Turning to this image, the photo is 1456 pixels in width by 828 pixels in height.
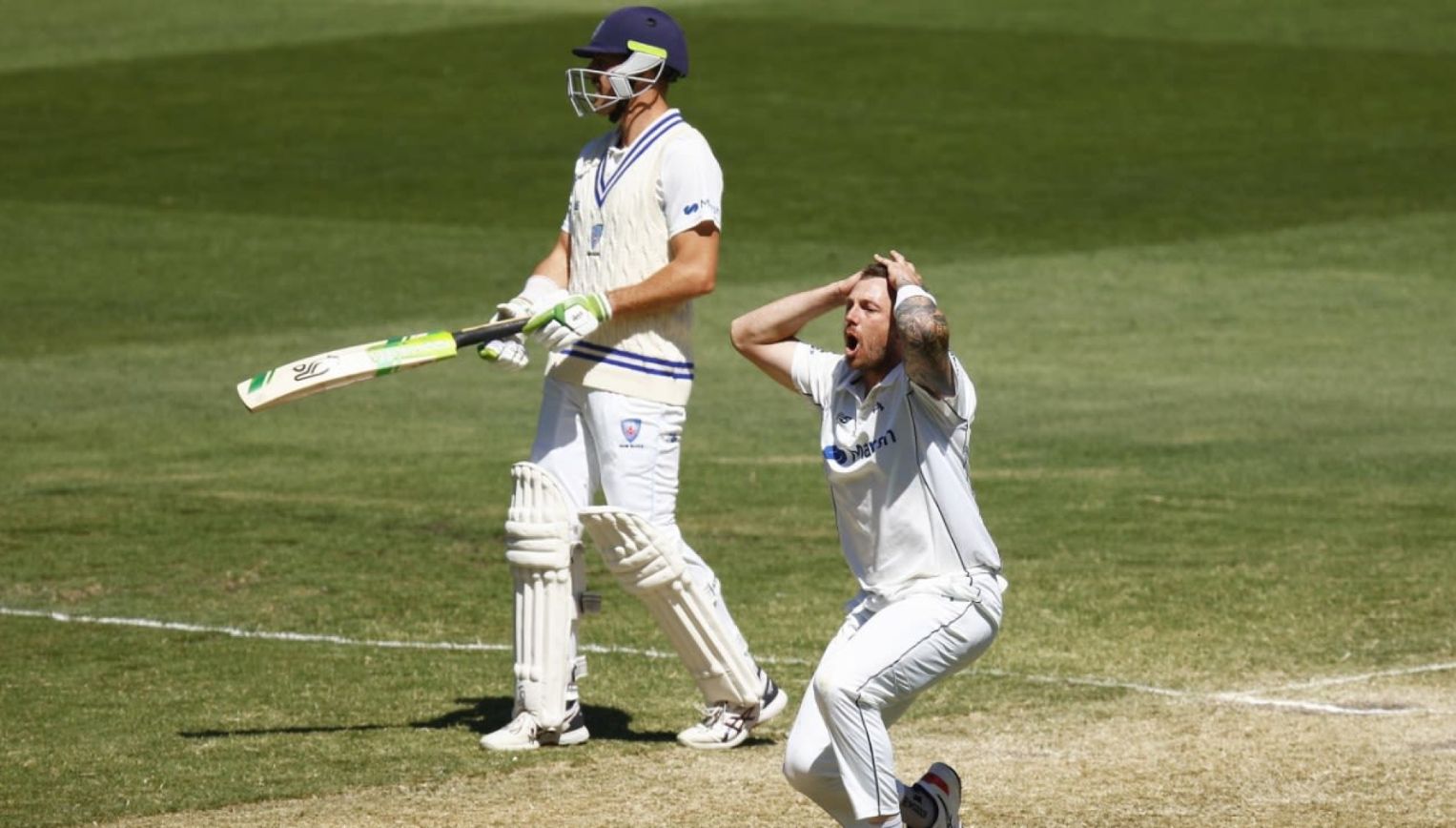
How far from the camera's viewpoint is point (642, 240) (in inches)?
Result: 354

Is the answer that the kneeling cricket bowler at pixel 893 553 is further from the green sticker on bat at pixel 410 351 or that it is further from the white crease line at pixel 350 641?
the white crease line at pixel 350 641

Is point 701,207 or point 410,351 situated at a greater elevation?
point 701,207

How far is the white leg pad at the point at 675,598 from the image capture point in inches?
346

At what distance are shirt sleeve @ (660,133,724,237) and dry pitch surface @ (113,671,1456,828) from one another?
2.03 m

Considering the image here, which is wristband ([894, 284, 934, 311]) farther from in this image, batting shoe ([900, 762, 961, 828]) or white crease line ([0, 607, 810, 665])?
white crease line ([0, 607, 810, 665])

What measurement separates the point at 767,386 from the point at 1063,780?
10.4 m

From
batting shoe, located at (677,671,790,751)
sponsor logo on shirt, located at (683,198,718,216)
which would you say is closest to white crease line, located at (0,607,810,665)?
batting shoe, located at (677,671,790,751)

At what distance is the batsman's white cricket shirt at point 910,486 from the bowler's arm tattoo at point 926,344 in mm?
68

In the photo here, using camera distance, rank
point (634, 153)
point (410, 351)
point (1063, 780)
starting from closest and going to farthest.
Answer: point (1063, 780)
point (410, 351)
point (634, 153)

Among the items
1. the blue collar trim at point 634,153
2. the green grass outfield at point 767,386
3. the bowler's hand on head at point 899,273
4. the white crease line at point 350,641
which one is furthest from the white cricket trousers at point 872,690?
the white crease line at point 350,641

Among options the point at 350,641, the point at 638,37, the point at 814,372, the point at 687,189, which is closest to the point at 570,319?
the point at 687,189

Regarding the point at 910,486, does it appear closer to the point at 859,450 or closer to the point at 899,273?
the point at 859,450

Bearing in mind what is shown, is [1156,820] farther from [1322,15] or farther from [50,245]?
[1322,15]

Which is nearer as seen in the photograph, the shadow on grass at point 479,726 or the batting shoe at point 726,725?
the batting shoe at point 726,725
